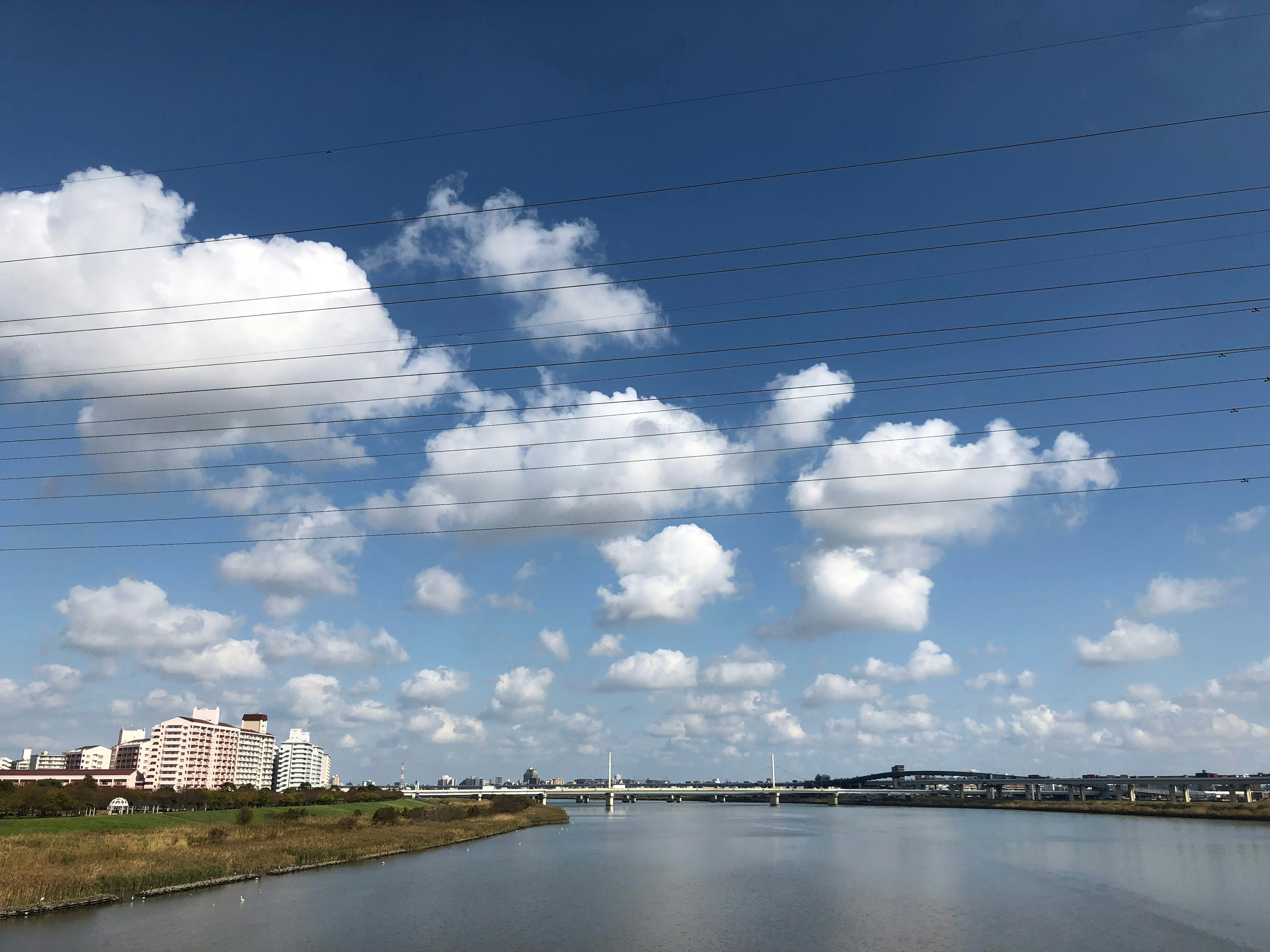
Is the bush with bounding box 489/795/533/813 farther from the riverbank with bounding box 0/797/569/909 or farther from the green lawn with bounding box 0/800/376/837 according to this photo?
the green lawn with bounding box 0/800/376/837

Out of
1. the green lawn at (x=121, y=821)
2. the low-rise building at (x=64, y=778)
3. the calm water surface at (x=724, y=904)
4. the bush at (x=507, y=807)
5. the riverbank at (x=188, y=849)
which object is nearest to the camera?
the calm water surface at (x=724, y=904)

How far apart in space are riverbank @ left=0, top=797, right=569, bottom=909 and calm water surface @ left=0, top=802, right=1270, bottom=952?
243 centimetres

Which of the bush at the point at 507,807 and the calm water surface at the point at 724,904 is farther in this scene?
the bush at the point at 507,807

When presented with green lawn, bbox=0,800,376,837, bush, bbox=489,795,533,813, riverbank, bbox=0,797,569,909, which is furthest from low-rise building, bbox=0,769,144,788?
riverbank, bbox=0,797,569,909

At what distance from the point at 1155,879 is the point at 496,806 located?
136027 millimetres

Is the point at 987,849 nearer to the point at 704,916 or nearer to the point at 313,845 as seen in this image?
the point at 704,916

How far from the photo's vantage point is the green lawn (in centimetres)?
6719

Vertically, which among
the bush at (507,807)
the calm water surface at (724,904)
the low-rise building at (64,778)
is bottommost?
the bush at (507,807)

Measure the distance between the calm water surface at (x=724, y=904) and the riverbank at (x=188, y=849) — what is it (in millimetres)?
2431

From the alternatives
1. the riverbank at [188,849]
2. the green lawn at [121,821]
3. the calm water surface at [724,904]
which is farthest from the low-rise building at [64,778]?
the calm water surface at [724,904]

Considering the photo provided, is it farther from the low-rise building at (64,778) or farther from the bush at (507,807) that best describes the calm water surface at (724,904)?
the low-rise building at (64,778)

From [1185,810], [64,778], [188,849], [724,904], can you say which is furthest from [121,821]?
[1185,810]

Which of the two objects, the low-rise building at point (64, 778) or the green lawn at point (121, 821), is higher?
the green lawn at point (121, 821)

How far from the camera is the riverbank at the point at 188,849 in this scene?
148 feet
